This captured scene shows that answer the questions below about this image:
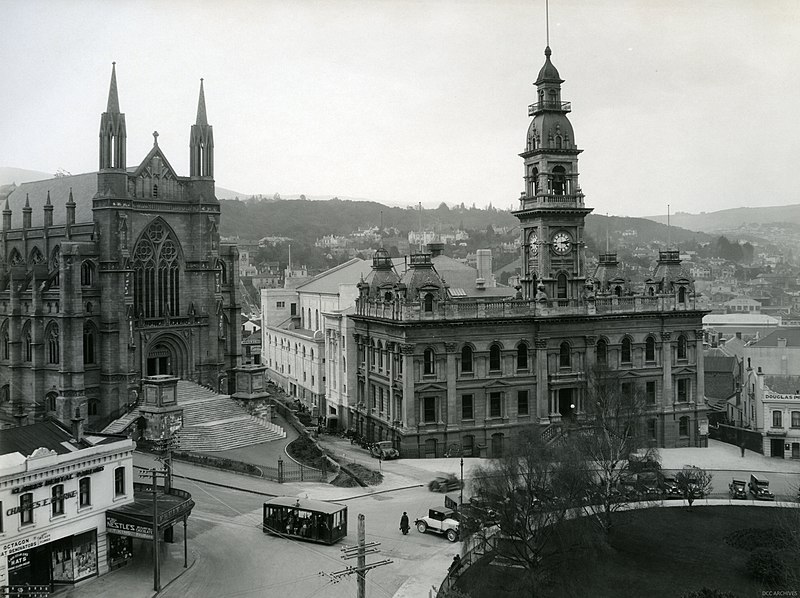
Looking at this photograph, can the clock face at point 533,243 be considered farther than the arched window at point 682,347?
No

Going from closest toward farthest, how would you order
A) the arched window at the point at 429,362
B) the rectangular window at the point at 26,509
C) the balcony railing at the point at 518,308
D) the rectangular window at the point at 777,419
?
the rectangular window at the point at 26,509, the balcony railing at the point at 518,308, the arched window at the point at 429,362, the rectangular window at the point at 777,419

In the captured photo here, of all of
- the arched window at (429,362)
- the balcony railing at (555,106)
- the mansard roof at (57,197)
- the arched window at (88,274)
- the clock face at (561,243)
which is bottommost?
the arched window at (429,362)

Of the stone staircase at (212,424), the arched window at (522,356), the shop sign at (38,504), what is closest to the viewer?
the shop sign at (38,504)

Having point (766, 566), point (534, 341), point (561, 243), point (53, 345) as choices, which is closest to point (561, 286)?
point (561, 243)

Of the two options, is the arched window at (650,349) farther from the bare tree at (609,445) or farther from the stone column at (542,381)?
the stone column at (542,381)

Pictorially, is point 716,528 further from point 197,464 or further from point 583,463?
point 197,464

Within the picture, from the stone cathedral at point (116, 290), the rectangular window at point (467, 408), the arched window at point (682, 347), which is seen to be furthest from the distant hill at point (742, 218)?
the stone cathedral at point (116, 290)

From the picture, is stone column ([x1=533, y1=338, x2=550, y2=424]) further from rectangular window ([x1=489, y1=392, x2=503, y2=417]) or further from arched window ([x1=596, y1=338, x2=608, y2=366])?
arched window ([x1=596, y1=338, x2=608, y2=366])
